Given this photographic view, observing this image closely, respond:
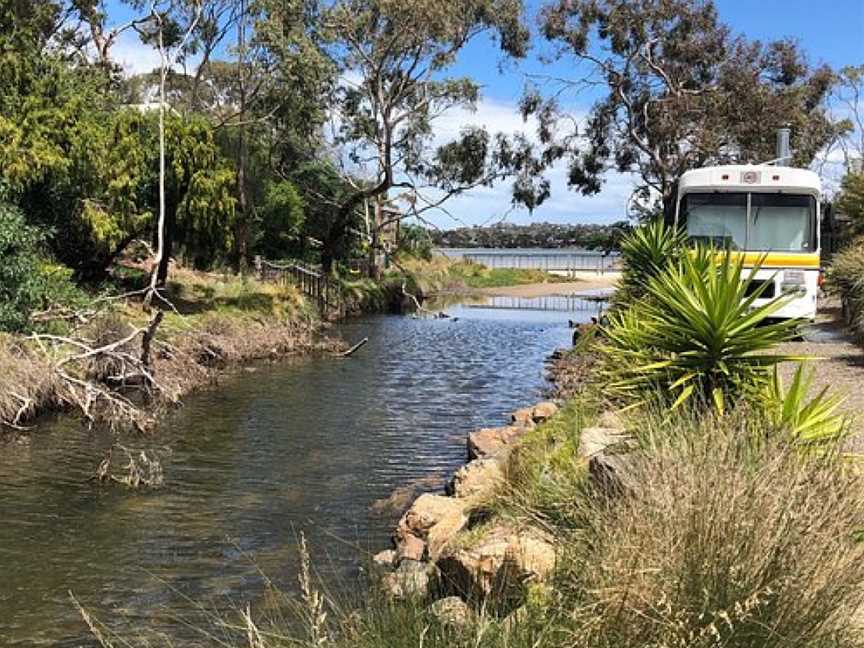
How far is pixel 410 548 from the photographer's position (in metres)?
8.59

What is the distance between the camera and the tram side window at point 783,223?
17047 millimetres

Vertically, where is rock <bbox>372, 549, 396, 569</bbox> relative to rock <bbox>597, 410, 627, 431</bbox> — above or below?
below

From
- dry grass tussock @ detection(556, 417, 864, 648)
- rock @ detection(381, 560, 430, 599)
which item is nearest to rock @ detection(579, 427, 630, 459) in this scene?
rock @ detection(381, 560, 430, 599)

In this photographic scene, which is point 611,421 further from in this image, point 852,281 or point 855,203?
point 855,203

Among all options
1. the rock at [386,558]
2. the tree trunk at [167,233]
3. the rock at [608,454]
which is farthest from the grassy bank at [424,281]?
the rock at [608,454]

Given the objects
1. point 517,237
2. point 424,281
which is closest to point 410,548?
point 424,281

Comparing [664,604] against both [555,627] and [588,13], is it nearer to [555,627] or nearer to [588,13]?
[555,627]

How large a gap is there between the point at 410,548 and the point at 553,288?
2528 inches

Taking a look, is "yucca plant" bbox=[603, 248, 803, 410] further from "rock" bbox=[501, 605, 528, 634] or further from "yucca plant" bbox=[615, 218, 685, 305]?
"yucca plant" bbox=[615, 218, 685, 305]

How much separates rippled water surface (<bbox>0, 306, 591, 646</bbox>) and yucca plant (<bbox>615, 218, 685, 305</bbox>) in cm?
360

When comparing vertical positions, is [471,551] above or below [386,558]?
above

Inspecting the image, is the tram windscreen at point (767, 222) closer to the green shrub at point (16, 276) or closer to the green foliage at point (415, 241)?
the green shrub at point (16, 276)

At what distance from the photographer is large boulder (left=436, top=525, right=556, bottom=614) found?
4926 millimetres

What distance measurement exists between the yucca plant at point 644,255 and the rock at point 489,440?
3.04 metres
